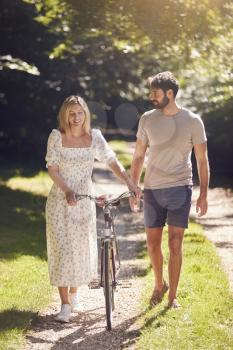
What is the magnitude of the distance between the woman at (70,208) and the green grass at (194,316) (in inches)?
30.4

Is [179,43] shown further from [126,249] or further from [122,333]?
[122,333]

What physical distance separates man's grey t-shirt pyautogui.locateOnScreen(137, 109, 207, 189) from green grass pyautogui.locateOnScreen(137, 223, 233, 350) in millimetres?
1179

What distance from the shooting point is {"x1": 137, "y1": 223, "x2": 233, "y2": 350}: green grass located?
597cm

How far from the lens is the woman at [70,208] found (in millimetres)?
A: 6980

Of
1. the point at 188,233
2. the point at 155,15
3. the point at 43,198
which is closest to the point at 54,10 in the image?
the point at 155,15

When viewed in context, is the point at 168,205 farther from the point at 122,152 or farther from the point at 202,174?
the point at 122,152

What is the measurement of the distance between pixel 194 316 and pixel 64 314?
1.22m

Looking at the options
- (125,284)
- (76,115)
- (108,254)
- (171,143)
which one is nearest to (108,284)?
(108,254)

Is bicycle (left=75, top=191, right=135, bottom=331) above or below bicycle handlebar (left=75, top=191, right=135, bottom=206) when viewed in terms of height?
below

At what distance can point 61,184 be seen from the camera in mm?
6801

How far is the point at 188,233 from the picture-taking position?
Answer: 470 inches

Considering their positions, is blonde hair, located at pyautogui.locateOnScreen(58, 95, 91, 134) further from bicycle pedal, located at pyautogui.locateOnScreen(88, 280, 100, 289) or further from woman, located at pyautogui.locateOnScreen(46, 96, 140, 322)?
bicycle pedal, located at pyautogui.locateOnScreen(88, 280, 100, 289)

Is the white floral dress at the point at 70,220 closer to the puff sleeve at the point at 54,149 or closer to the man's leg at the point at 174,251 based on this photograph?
the puff sleeve at the point at 54,149

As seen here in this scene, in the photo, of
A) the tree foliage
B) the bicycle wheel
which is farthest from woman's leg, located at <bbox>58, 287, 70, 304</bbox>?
the tree foliage
